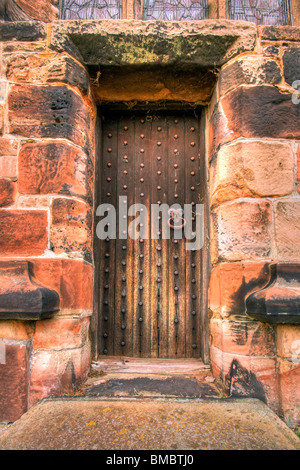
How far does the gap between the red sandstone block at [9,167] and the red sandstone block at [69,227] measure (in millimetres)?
319

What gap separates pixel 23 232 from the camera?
1.63m

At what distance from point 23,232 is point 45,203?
8.4 inches

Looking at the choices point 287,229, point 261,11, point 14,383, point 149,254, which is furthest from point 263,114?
point 14,383

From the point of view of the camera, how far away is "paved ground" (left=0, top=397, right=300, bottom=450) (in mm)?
1065

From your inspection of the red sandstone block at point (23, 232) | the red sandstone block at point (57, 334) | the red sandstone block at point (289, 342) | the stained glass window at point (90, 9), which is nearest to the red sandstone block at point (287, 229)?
the red sandstone block at point (289, 342)

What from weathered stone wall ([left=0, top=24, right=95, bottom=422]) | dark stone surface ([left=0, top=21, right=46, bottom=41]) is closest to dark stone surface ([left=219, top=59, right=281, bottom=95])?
weathered stone wall ([left=0, top=24, right=95, bottom=422])

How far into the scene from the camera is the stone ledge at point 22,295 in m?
1.39

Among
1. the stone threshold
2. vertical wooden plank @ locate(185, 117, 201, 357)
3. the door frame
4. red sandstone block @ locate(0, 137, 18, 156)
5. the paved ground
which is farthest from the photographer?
vertical wooden plank @ locate(185, 117, 201, 357)

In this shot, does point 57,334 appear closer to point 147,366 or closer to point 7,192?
point 147,366

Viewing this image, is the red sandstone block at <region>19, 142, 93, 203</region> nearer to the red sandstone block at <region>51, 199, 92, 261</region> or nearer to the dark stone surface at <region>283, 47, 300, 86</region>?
the red sandstone block at <region>51, 199, 92, 261</region>

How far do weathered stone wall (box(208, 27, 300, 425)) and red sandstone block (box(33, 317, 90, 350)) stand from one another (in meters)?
0.86

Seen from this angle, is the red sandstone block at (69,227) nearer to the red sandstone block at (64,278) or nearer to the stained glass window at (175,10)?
the red sandstone block at (64,278)

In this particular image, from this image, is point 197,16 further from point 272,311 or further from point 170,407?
point 170,407

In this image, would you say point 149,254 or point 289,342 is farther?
point 149,254
